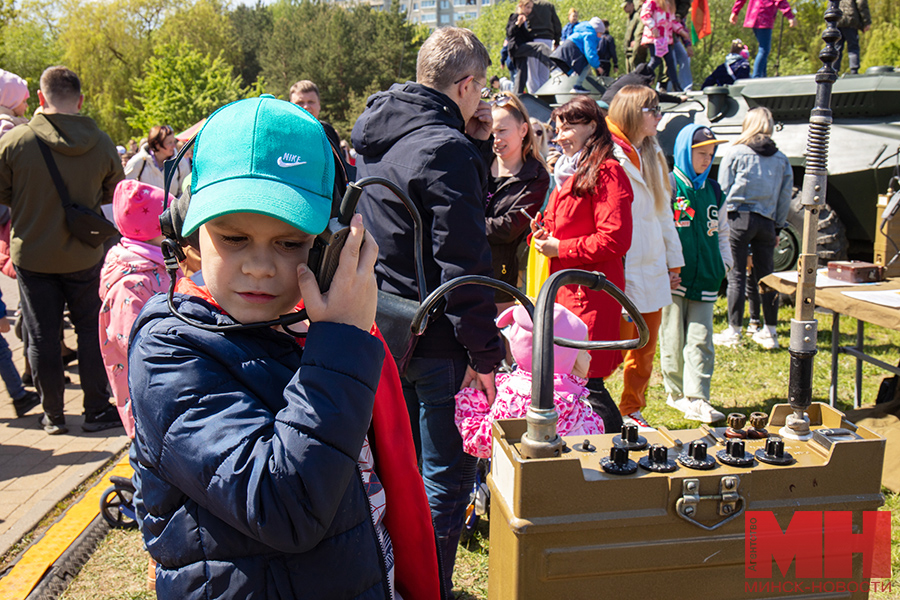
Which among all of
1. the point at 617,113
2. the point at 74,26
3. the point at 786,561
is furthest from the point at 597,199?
the point at 74,26

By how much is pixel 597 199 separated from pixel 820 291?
1704 millimetres

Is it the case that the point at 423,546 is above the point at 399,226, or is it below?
below

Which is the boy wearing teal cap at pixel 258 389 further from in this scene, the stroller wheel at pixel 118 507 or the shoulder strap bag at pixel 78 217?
the shoulder strap bag at pixel 78 217

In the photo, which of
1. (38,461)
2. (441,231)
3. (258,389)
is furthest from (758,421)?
(38,461)

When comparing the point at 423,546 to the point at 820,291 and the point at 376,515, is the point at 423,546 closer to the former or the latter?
the point at 376,515

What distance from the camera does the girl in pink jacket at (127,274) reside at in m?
3.36

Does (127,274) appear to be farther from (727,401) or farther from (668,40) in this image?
(668,40)

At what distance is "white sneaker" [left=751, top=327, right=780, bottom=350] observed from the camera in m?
6.47

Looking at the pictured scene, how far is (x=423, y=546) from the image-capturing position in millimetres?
1481

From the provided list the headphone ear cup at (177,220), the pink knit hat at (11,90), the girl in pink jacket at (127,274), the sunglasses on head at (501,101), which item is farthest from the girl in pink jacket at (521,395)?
the pink knit hat at (11,90)

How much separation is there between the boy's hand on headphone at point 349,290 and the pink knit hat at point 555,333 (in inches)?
56.6

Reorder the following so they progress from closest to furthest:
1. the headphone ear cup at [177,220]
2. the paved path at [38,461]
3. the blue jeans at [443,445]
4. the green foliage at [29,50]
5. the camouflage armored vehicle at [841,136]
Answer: the headphone ear cup at [177,220] → the blue jeans at [443,445] → the paved path at [38,461] → the camouflage armored vehicle at [841,136] → the green foliage at [29,50]

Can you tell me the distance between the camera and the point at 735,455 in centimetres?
133

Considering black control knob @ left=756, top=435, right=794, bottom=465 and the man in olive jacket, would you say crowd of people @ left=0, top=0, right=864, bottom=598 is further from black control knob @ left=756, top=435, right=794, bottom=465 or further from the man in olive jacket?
black control knob @ left=756, top=435, right=794, bottom=465
